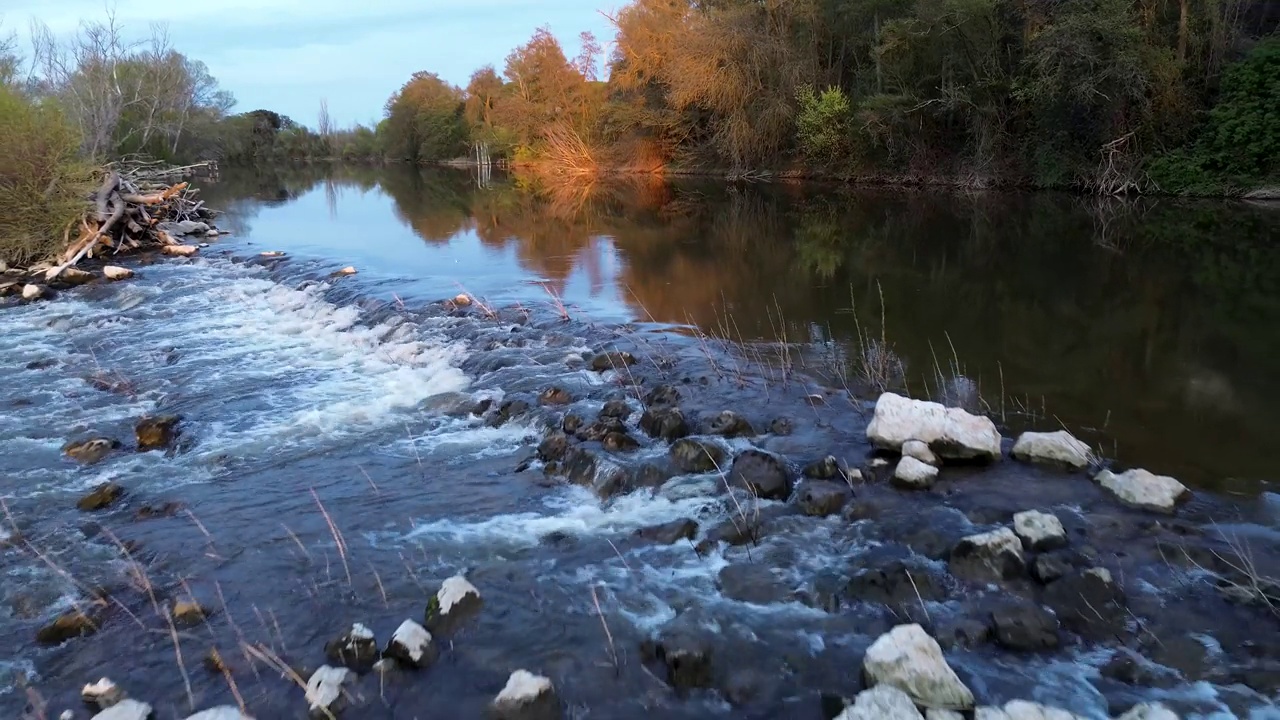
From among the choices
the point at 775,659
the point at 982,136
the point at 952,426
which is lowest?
the point at 775,659

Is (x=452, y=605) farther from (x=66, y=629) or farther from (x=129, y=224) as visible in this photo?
(x=129, y=224)

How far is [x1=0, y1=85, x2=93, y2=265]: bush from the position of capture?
17.1 meters

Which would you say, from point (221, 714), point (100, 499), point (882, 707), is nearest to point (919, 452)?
point (882, 707)

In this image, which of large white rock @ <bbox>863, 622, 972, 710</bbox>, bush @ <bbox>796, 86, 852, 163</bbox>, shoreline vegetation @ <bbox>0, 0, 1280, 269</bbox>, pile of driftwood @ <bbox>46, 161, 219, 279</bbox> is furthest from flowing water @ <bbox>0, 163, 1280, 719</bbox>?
bush @ <bbox>796, 86, 852, 163</bbox>

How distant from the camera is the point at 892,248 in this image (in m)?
18.3

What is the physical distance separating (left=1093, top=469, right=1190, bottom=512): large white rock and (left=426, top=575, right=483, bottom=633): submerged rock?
4.63 meters

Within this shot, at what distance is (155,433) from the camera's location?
25.4 feet

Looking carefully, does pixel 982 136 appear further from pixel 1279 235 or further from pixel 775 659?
pixel 775 659

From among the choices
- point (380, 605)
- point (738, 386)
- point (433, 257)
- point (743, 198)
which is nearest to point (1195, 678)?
point (380, 605)

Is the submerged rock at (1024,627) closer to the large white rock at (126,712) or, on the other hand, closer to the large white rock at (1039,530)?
the large white rock at (1039,530)

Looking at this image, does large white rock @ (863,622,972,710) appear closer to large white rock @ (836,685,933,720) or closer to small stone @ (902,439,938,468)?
large white rock @ (836,685,933,720)

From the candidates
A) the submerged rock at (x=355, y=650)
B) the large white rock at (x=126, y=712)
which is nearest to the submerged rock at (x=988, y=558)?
the submerged rock at (x=355, y=650)

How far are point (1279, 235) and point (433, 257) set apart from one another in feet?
63.6

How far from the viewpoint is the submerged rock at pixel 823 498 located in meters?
5.86
